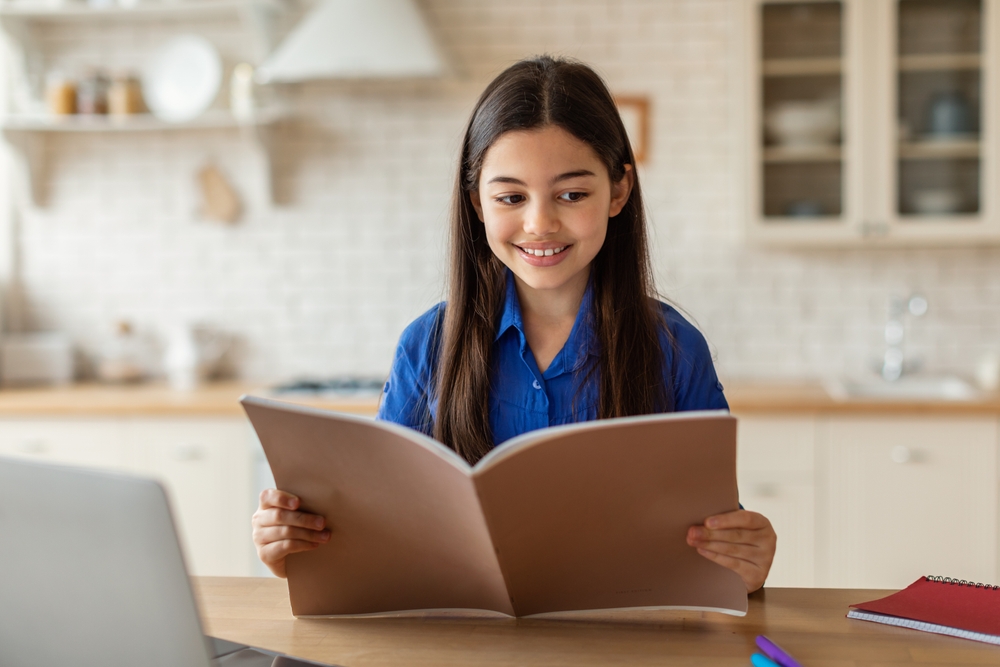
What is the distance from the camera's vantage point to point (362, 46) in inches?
124

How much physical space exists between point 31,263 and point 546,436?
3.45 meters

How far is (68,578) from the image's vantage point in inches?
32.2

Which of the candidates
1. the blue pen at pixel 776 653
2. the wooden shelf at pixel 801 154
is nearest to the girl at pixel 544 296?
the blue pen at pixel 776 653

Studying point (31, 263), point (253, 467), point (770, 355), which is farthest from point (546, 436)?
point (31, 263)

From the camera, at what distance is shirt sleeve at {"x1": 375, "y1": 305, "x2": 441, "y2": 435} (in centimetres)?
154

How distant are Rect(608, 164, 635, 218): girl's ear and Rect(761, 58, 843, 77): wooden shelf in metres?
1.94

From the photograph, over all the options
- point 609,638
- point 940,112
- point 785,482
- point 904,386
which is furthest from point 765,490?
point 609,638

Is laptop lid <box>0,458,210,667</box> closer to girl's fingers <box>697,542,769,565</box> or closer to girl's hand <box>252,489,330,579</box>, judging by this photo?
girl's hand <box>252,489,330,579</box>

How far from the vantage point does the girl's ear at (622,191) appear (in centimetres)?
147

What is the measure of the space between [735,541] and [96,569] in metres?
0.67

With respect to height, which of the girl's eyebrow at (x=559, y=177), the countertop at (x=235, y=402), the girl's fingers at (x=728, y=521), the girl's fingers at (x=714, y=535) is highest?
the girl's eyebrow at (x=559, y=177)

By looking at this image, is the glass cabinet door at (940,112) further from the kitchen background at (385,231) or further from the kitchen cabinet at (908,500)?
the kitchen cabinet at (908,500)

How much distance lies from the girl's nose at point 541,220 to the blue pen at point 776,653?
0.62 m

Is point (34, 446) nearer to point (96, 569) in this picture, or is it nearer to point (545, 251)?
point (545, 251)
